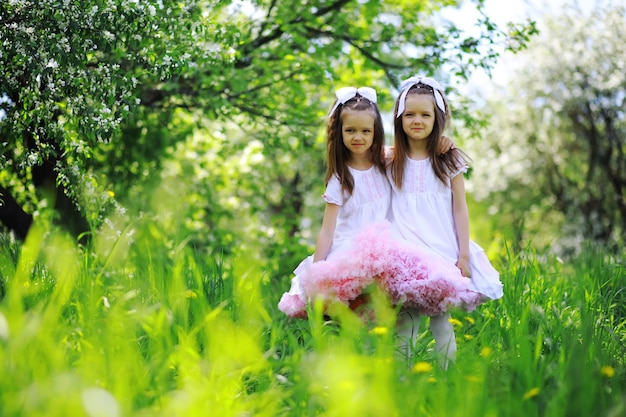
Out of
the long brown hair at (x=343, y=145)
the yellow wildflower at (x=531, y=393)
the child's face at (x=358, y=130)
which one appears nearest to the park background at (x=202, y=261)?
the yellow wildflower at (x=531, y=393)

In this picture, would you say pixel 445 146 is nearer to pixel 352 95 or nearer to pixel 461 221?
pixel 461 221

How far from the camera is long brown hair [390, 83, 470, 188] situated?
3.40 metres

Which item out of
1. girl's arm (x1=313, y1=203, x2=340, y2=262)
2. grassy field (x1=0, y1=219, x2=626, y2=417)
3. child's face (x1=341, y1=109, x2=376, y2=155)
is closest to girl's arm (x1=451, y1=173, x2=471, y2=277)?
grassy field (x1=0, y1=219, x2=626, y2=417)

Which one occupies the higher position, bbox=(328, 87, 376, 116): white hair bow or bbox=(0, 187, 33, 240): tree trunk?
bbox=(328, 87, 376, 116): white hair bow

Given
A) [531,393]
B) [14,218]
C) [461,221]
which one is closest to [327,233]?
[461,221]

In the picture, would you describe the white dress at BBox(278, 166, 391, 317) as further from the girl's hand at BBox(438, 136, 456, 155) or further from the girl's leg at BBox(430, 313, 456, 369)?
the girl's leg at BBox(430, 313, 456, 369)

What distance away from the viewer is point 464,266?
322 centimetres

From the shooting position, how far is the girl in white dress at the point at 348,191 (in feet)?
10.3

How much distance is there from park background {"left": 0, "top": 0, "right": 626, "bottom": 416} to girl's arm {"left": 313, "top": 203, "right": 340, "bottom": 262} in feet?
1.20

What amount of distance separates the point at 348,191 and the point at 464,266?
70cm

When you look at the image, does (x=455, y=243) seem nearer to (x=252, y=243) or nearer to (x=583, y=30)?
(x=252, y=243)

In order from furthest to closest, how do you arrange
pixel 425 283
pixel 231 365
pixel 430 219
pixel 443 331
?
pixel 430 219, pixel 443 331, pixel 425 283, pixel 231 365

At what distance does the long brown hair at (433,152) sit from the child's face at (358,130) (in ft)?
0.53

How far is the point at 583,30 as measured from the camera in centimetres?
1169
